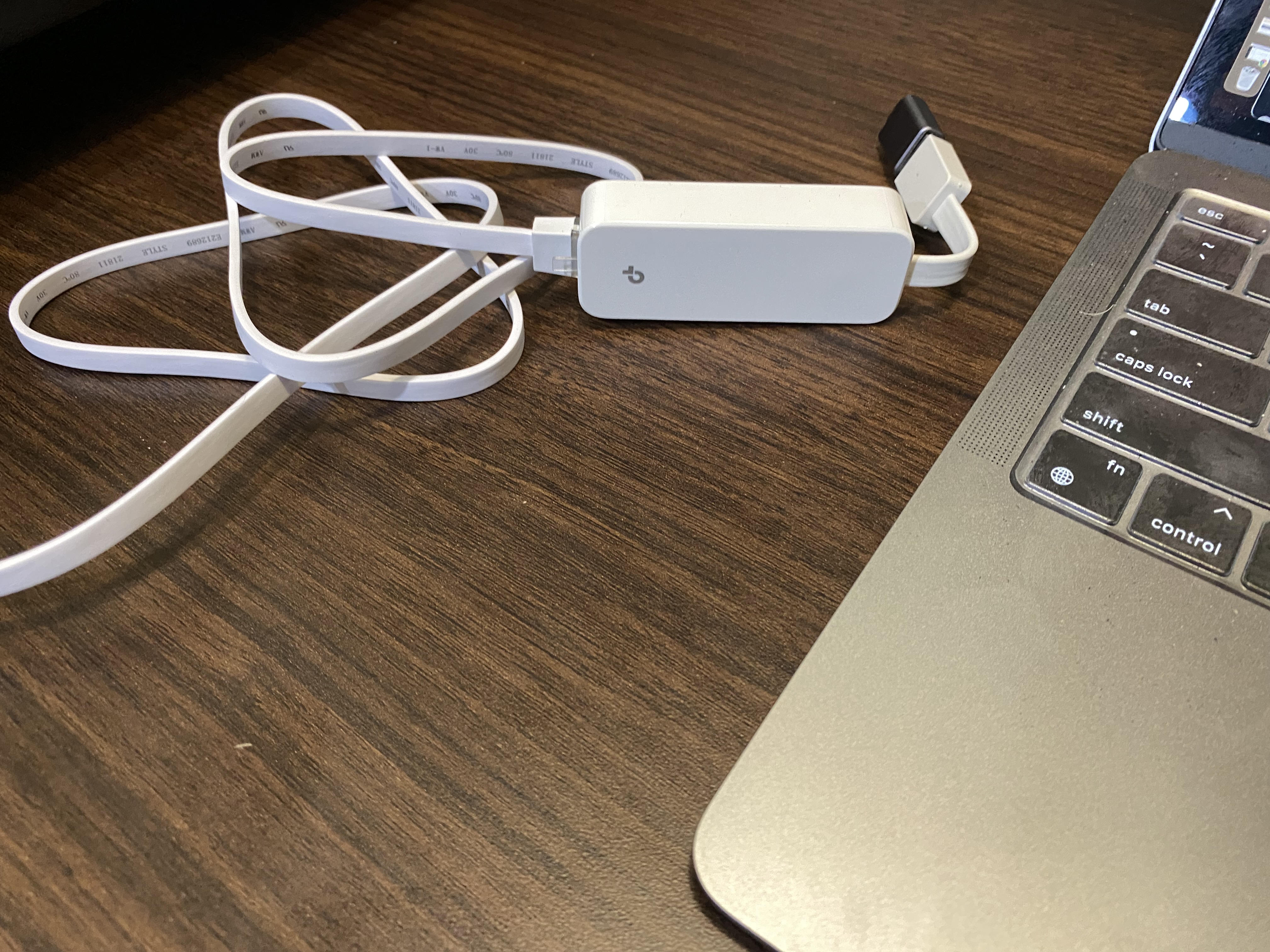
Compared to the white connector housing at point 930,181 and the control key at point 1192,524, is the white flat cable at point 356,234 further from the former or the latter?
the control key at point 1192,524

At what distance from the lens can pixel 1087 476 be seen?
303mm

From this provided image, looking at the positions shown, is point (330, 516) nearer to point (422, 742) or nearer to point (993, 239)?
point (422, 742)

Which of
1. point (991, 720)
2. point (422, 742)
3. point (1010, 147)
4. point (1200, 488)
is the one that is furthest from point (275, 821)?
point (1010, 147)

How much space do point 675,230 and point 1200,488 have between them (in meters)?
0.21

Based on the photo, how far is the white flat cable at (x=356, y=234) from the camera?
305 mm

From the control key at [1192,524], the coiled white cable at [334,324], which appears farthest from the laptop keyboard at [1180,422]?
the coiled white cable at [334,324]

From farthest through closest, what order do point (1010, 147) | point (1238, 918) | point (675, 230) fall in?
point (1010, 147) → point (675, 230) → point (1238, 918)

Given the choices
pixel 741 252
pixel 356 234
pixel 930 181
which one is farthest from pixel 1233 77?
pixel 356 234

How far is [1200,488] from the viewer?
298mm

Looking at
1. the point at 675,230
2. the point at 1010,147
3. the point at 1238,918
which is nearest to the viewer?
the point at 1238,918

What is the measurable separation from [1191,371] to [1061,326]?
50mm

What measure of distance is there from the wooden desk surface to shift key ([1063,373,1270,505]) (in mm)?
48

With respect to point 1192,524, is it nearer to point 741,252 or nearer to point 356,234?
point 741,252

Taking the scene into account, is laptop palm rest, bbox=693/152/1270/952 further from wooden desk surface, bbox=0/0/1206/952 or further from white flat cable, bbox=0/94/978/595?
white flat cable, bbox=0/94/978/595
